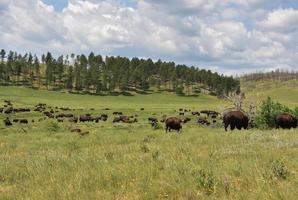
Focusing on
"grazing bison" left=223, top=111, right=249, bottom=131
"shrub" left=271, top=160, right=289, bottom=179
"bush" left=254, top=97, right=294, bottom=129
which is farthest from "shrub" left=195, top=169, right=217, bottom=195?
"bush" left=254, top=97, right=294, bottom=129

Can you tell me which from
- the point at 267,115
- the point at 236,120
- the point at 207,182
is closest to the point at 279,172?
the point at 207,182

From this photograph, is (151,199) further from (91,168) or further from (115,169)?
(91,168)

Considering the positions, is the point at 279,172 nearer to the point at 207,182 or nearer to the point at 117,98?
the point at 207,182

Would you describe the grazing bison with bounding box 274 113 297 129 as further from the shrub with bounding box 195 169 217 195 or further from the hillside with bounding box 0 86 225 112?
the hillside with bounding box 0 86 225 112

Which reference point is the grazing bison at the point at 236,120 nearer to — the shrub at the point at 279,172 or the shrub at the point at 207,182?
the shrub at the point at 279,172

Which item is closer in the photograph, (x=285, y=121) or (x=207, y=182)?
(x=207, y=182)

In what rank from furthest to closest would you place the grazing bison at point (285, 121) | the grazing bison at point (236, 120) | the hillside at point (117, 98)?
the hillside at point (117, 98), the grazing bison at point (236, 120), the grazing bison at point (285, 121)

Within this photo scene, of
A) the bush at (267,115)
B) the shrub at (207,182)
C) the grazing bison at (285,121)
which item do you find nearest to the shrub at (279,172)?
the shrub at (207,182)

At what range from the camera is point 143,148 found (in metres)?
15.6

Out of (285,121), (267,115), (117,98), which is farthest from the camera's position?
(117,98)

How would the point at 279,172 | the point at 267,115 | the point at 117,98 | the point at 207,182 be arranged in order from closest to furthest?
the point at 207,182
the point at 279,172
the point at 267,115
the point at 117,98

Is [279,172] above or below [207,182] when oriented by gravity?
above

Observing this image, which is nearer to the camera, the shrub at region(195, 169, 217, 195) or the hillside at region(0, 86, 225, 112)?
the shrub at region(195, 169, 217, 195)

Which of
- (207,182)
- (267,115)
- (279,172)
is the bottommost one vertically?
(267,115)
